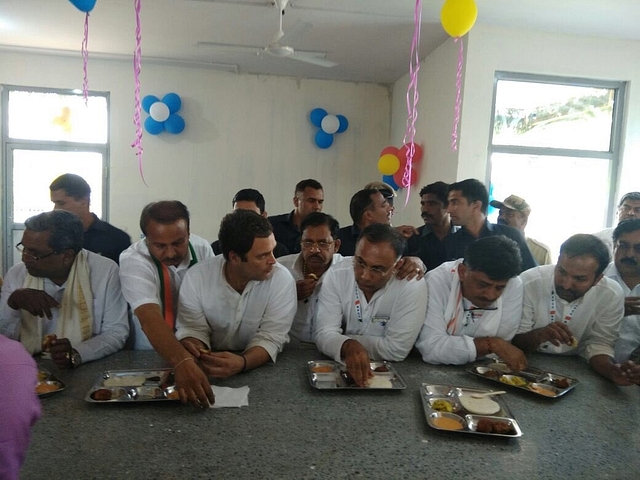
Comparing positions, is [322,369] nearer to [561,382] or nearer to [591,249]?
[561,382]

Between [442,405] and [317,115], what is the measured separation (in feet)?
16.0

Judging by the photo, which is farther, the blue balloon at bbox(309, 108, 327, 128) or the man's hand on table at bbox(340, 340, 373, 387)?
the blue balloon at bbox(309, 108, 327, 128)

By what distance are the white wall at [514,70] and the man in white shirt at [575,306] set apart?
2330mm

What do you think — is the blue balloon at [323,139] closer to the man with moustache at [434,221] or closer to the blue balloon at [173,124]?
the blue balloon at [173,124]

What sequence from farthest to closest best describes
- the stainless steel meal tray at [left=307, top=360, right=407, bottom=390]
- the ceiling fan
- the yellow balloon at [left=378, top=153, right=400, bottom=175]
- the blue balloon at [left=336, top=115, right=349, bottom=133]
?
the blue balloon at [left=336, top=115, right=349, bottom=133]
the yellow balloon at [left=378, top=153, right=400, bottom=175]
the ceiling fan
the stainless steel meal tray at [left=307, top=360, right=407, bottom=390]

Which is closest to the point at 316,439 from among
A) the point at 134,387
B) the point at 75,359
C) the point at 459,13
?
the point at 134,387

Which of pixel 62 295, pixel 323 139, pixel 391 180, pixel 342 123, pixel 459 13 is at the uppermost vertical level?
pixel 459 13

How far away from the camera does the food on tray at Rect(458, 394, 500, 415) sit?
1438 mm

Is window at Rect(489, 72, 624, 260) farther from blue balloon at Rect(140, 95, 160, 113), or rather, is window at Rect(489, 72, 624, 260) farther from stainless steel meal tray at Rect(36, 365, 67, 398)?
stainless steel meal tray at Rect(36, 365, 67, 398)

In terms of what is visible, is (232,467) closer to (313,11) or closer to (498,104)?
(313,11)

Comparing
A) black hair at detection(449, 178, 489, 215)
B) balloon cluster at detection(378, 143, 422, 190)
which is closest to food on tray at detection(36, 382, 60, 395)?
black hair at detection(449, 178, 489, 215)

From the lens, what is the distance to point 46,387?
57.3 inches

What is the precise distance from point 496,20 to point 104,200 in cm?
469

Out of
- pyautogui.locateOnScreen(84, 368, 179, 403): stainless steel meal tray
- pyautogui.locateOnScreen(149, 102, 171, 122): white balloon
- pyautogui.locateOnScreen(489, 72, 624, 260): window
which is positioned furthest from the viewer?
pyautogui.locateOnScreen(149, 102, 171, 122): white balloon
